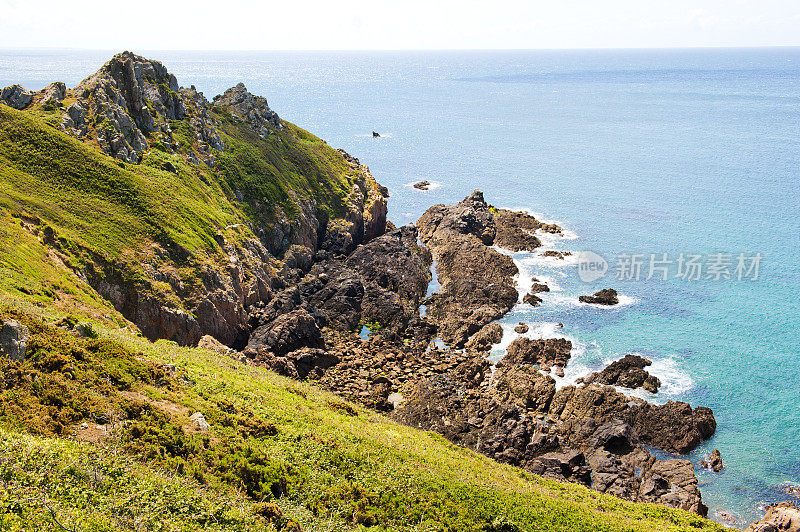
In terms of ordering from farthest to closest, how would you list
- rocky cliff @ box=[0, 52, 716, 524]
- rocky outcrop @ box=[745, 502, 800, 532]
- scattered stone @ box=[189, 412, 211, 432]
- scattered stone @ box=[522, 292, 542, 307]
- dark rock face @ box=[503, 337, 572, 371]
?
scattered stone @ box=[522, 292, 542, 307]
dark rock face @ box=[503, 337, 572, 371]
rocky cliff @ box=[0, 52, 716, 524]
rocky outcrop @ box=[745, 502, 800, 532]
scattered stone @ box=[189, 412, 211, 432]

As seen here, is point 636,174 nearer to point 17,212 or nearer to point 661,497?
point 661,497

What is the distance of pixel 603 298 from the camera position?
70.2m

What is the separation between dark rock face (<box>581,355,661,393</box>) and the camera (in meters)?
53.2

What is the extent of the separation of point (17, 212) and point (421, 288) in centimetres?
4624

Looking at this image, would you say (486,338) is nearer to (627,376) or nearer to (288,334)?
(627,376)

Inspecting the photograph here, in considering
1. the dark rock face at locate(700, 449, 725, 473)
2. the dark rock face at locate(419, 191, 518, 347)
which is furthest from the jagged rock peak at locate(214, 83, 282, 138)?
the dark rock face at locate(700, 449, 725, 473)

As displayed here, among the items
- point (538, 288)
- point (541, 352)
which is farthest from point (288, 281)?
point (538, 288)

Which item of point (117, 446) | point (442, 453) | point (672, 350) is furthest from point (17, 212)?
point (672, 350)

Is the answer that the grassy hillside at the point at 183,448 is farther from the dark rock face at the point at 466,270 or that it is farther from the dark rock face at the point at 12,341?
the dark rock face at the point at 466,270

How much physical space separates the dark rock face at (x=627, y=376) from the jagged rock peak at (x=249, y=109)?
218ft

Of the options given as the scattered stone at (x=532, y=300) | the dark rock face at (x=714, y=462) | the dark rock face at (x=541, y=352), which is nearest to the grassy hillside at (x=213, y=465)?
the dark rock face at (x=714, y=462)

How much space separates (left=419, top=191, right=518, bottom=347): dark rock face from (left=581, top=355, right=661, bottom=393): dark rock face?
15171mm

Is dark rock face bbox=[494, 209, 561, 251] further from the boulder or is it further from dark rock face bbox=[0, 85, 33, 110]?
dark rock face bbox=[0, 85, 33, 110]

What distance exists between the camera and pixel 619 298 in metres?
71.7
